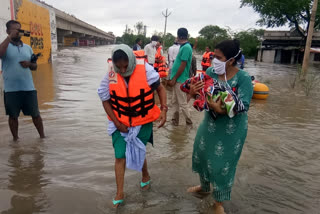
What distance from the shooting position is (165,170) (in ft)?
12.6

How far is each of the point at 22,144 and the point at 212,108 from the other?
341 centimetres

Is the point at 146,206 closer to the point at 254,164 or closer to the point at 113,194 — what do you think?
the point at 113,194

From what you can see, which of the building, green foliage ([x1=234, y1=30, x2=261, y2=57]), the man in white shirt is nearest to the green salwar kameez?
the man in white shirt

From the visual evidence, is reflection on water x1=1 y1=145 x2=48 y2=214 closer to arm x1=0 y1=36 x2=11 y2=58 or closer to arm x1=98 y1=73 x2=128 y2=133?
arm x1=98 y1=73 x2=128 y2=133

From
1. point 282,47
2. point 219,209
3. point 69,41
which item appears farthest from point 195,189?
point 69,41

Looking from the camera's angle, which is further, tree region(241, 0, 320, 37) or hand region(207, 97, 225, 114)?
tree region(241, 0, 320, 37)

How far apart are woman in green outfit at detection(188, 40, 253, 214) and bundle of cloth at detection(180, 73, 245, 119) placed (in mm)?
59

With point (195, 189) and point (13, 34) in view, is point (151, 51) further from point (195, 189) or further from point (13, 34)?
point (195, 189)

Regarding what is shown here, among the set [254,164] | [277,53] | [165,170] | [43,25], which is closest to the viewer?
[165,170]

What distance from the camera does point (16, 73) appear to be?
4.20 m

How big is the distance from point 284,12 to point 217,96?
33867mm

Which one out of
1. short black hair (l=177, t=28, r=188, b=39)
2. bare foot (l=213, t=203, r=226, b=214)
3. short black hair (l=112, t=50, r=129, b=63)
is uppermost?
short black hair (l=177, t=28, r=188, b=39)

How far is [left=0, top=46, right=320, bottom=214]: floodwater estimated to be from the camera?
3.01 metres

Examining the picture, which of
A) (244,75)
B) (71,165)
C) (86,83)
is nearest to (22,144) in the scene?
(71,165)
